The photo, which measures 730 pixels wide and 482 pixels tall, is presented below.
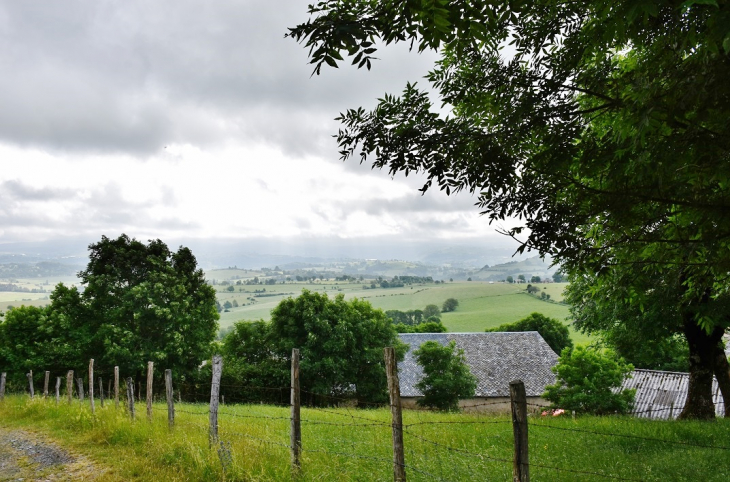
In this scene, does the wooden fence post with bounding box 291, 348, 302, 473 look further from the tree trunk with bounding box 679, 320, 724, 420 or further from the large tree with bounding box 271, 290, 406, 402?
the large tree with bounding box 271, 290, 406, 402

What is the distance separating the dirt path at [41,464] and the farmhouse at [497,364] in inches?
1235

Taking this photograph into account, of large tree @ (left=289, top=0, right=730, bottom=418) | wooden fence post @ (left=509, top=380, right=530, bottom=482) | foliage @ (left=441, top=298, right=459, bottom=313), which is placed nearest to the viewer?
large tree @ (left=289, top=0, right=730, bottom=418)

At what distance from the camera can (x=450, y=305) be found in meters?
112

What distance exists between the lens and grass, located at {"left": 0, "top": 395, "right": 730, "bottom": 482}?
6320mm

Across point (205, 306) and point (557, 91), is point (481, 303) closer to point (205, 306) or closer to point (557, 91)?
point (205, 306)

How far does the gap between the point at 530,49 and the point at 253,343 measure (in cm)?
3618

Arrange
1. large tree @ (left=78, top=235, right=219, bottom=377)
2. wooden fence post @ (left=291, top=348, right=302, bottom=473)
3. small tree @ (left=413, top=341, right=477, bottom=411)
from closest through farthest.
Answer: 1. wooden fence post @ (left=291, top=348, right=302, bottom=473)
2. large tree @ (left=78, top=235, right=219, bottom=377)
3. small tree @ (left=413, top=341, right=477, bottom=411)

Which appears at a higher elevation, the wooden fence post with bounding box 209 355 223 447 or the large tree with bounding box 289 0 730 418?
the large tree with bounding box 289 0 730 418

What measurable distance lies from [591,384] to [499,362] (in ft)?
89.5

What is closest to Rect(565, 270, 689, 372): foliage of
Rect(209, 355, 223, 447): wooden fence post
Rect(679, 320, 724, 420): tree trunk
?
Rect(679, 320, 724, 420): tree trunk

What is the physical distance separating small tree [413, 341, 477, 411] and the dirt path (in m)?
23.7

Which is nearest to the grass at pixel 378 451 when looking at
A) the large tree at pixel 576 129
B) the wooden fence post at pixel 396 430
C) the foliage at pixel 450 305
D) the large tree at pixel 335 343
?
the wooden fence post at pixel 396 430

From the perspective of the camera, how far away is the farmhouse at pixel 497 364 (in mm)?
40000

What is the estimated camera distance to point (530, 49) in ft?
15.5
